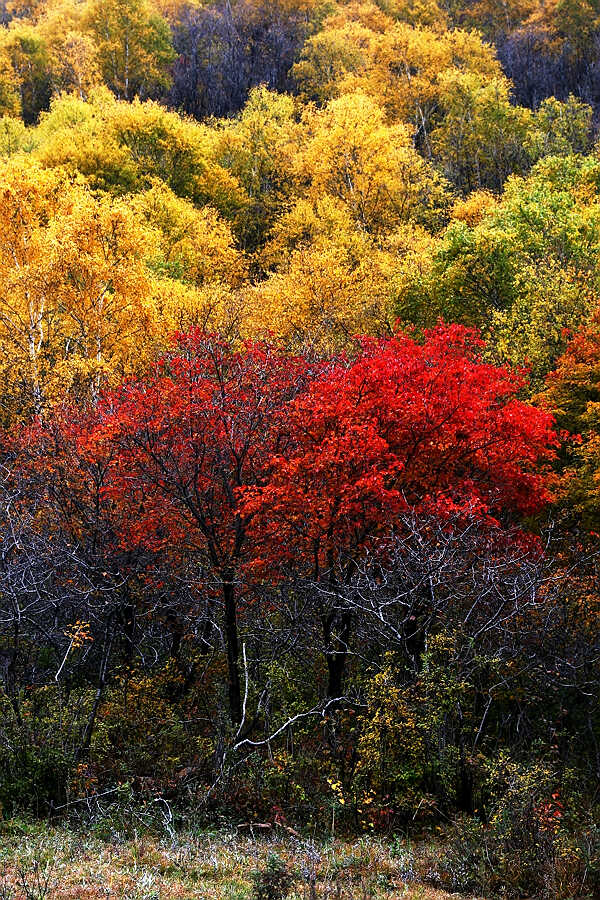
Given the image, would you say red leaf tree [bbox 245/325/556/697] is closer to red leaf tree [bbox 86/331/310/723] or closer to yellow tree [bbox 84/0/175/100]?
red leaf tree [bbox 86/331/310/723]

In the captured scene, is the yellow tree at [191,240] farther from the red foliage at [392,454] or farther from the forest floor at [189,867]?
the forest floor at [189,867]

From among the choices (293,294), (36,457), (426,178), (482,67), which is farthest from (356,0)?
(36,457)

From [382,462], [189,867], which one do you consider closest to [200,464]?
[382,462]

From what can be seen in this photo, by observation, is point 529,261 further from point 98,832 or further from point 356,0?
point 356,0

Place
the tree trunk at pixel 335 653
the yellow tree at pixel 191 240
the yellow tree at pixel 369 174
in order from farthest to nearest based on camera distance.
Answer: the yellow tree at pixel 369 174
the yellow tree at pixel 191 240
the tree trunk at pixel 335 653

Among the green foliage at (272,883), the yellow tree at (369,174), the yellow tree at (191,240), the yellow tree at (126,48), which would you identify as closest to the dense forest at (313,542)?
the green foliage at (272,883)

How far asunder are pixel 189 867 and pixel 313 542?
722 centimetres

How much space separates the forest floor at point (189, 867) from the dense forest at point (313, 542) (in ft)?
2.09

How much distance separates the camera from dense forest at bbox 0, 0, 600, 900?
1189cm

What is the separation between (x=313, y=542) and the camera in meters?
15.2

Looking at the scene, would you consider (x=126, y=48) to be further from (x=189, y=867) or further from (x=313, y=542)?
(x=189, y=867)

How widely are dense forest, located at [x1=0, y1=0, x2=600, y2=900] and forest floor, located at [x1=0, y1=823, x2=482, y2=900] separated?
64cm

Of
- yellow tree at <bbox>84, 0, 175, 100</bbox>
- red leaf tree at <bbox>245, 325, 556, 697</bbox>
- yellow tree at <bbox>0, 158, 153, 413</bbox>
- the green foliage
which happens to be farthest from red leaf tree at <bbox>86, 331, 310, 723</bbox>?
yellow tree at <bbox>84, 0, 175, 100</bbox>

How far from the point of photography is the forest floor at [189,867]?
778 centimetres
